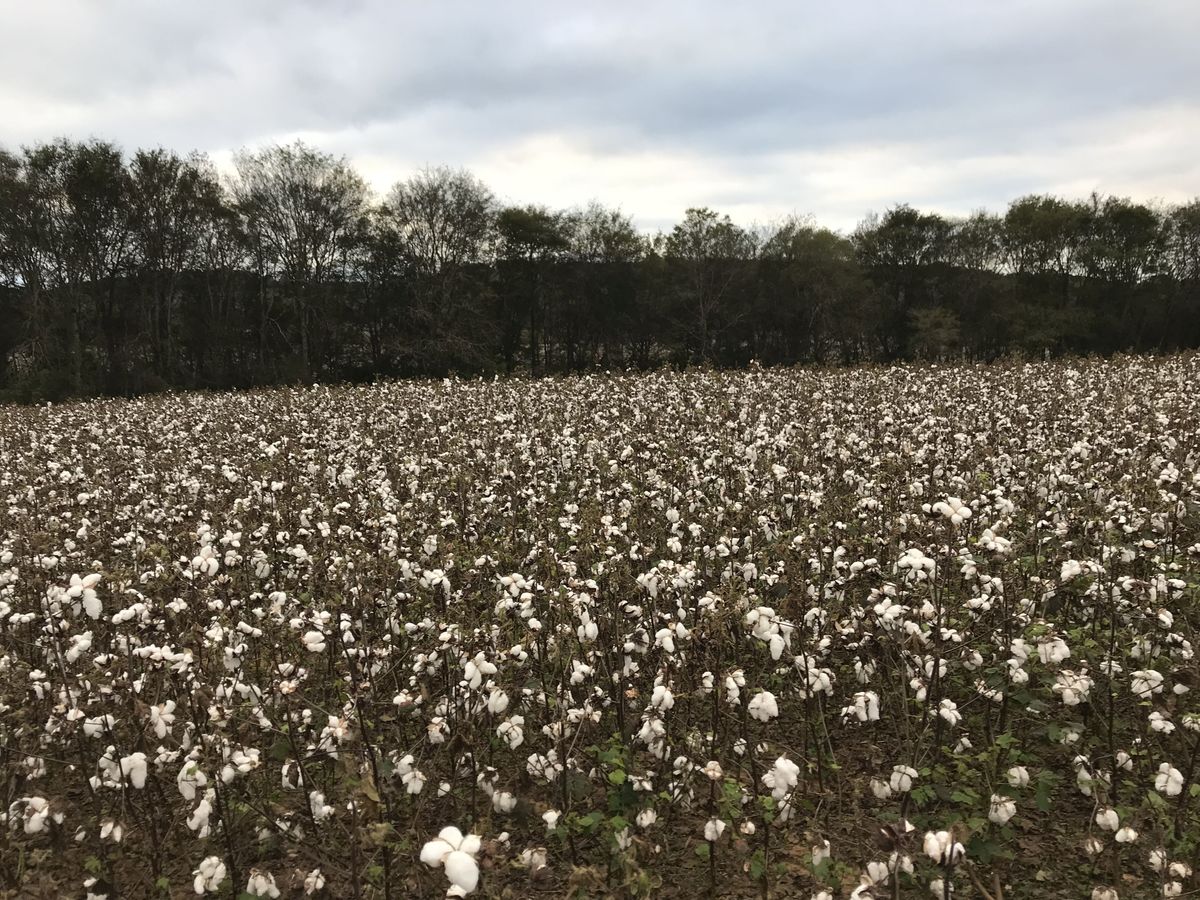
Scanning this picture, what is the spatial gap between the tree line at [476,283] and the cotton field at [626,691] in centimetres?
2811

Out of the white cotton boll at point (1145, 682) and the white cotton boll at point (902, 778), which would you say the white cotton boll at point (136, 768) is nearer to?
the white cotton boll at point (902, 778)

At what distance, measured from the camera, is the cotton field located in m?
3.78

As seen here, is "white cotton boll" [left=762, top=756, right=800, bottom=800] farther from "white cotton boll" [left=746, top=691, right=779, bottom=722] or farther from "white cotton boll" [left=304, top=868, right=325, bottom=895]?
"white cotton boll" [left=304, top=868, right=325, bottom=895]

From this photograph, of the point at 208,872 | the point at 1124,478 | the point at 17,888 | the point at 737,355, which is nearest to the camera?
the point at 208,872

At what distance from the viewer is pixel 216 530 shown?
8016 mm

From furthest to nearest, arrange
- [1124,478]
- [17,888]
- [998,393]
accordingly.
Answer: [998,393], [1124,478], [17,888]

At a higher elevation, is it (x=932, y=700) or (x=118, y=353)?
(x=118, y=353)

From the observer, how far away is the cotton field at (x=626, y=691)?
3.78m

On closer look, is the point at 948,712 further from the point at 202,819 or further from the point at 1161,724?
the point at 202,819

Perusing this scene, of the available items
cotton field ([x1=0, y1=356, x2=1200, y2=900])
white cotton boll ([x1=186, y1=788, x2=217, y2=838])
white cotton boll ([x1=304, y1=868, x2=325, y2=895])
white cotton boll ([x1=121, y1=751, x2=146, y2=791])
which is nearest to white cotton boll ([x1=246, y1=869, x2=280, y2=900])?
cotton field ([x1=0, y1=356, x2=1200, y2=900])

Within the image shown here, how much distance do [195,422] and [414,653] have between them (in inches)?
576

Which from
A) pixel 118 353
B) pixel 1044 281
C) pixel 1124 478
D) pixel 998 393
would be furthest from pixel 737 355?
pixel 1124 478

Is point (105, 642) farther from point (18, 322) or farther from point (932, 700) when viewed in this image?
point (18, 322)

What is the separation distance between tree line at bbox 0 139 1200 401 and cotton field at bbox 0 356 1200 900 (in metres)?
28.1
